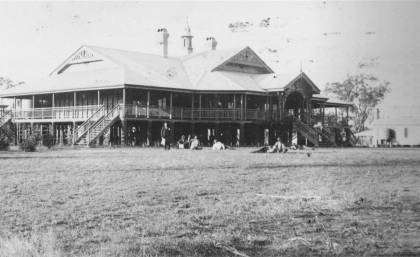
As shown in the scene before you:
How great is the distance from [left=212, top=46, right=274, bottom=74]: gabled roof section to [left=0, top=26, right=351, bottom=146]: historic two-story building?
0.07m

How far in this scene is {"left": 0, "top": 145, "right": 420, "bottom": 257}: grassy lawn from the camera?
250 inches

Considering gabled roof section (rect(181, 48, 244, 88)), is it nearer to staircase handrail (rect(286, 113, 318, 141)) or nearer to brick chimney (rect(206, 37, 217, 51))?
brick chimney (rect(206, 37, 217, 51))

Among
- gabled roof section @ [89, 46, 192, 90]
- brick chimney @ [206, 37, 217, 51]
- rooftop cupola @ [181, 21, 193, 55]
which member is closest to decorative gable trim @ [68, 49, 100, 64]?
gabled roof section @ [89, 46, 192, 90]

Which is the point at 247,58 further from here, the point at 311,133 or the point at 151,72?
the point at 311,133

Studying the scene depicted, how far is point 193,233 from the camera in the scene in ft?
22.9

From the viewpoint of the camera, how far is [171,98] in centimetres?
3166

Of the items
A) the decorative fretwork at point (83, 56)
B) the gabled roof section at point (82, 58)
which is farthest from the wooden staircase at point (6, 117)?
the decorative fretwork at point (83, 56)

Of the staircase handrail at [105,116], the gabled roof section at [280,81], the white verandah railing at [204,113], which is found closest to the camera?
the staircase handrail at [105,116]

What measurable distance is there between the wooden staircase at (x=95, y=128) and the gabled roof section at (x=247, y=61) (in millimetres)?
8531

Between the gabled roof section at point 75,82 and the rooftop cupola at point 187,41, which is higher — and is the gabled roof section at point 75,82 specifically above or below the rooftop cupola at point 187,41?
below

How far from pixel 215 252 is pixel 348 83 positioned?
33.5 metres

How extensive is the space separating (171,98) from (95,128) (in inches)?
209

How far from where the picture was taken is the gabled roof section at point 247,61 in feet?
118

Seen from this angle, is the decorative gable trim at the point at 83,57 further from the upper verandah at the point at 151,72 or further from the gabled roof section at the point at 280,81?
the gabled roof section at the point at 280,81
